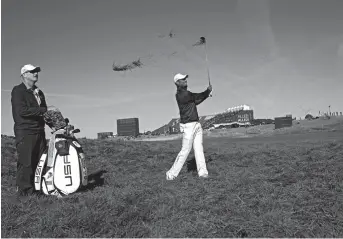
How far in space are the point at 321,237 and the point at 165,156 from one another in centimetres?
682

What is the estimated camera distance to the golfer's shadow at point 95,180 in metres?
5.60

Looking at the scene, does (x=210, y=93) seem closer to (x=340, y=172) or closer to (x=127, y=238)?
(x=340, y=172)

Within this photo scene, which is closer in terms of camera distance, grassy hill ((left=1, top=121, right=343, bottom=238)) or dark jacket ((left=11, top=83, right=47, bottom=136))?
grassy hill ((left=1, top=121, right=343, bottom=238))

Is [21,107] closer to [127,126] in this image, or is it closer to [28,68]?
[28,68]

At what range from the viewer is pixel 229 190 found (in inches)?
185

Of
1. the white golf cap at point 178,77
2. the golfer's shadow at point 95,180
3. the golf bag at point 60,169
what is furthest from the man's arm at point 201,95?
the golf bag at point 60,169

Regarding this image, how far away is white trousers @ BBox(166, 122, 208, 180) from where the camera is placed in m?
6.11

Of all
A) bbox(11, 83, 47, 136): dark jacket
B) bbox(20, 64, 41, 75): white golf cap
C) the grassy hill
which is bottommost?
the grassy hill

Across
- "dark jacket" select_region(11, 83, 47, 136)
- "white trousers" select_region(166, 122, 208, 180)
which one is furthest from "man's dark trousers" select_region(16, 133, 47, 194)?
"white trousers" select_region(166, 122, 208, 180)

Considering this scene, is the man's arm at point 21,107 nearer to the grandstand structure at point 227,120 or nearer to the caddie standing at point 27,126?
the caddie standing at point 27,126

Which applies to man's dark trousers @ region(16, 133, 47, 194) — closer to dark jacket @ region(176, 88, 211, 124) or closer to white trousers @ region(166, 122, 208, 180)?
white trousers @ region(166, 122, 208, 180)

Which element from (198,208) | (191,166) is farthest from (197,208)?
(191,166)

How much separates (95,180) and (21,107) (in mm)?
2293

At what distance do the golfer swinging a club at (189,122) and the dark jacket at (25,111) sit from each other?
106 inches
